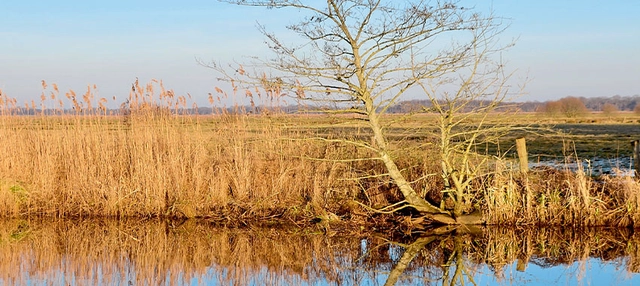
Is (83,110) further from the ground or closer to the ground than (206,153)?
further from the ground

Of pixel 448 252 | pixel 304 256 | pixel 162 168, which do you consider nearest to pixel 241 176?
pixel 162 168

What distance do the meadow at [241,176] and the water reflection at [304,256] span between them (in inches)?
22.5

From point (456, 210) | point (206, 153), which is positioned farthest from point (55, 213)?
point (456, 210)

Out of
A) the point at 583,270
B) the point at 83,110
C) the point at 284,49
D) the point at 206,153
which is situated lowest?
the point at 583,270

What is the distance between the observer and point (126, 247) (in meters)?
9.60

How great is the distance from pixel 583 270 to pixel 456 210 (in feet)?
8.97

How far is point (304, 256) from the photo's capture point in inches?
357

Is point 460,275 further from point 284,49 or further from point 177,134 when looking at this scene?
point 177,134

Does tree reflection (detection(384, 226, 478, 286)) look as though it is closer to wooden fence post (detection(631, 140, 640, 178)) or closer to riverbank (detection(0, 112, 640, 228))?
riverbank (detection(0, 112, 640, 228))

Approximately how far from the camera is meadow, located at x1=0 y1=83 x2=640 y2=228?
10.7m

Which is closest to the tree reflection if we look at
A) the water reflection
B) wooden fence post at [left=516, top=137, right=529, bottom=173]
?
the water reflection

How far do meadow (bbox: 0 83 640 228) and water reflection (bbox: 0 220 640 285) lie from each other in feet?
1.87

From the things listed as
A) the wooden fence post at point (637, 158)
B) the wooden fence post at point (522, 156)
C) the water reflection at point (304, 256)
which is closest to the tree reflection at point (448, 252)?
the water reflection at point (304, 256)

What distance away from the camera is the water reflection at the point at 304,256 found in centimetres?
790
